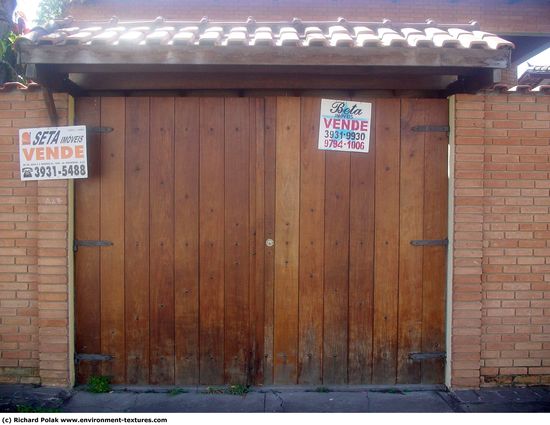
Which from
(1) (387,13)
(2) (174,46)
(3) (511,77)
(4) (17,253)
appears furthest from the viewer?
(3) (511,77)

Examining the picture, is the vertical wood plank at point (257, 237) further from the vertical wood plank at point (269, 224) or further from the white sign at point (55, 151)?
the white sign at point (55, 151)

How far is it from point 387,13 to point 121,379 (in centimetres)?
691

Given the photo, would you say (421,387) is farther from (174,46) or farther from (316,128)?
(174,46)

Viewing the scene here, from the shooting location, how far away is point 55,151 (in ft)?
13.4

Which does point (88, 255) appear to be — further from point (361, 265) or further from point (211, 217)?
point (361, 265)

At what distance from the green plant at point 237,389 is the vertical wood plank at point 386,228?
112 cm

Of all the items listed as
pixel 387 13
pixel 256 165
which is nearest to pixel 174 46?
pixel 256 165

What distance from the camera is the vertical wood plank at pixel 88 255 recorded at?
13.6 feet

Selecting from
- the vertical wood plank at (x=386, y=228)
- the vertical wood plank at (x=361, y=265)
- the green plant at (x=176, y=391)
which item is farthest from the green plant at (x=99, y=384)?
the vertical wood plank at (x=386, y=228)

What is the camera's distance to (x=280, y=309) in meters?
4.20

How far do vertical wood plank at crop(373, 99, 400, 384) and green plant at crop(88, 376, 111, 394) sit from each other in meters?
2.26

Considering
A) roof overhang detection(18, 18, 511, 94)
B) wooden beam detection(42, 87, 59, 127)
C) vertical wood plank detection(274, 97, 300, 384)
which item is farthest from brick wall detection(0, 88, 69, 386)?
vertical wood plank detection(274, 97, 300, 384)

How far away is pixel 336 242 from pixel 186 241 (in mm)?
1267

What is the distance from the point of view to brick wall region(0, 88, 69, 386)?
4.07 metres
